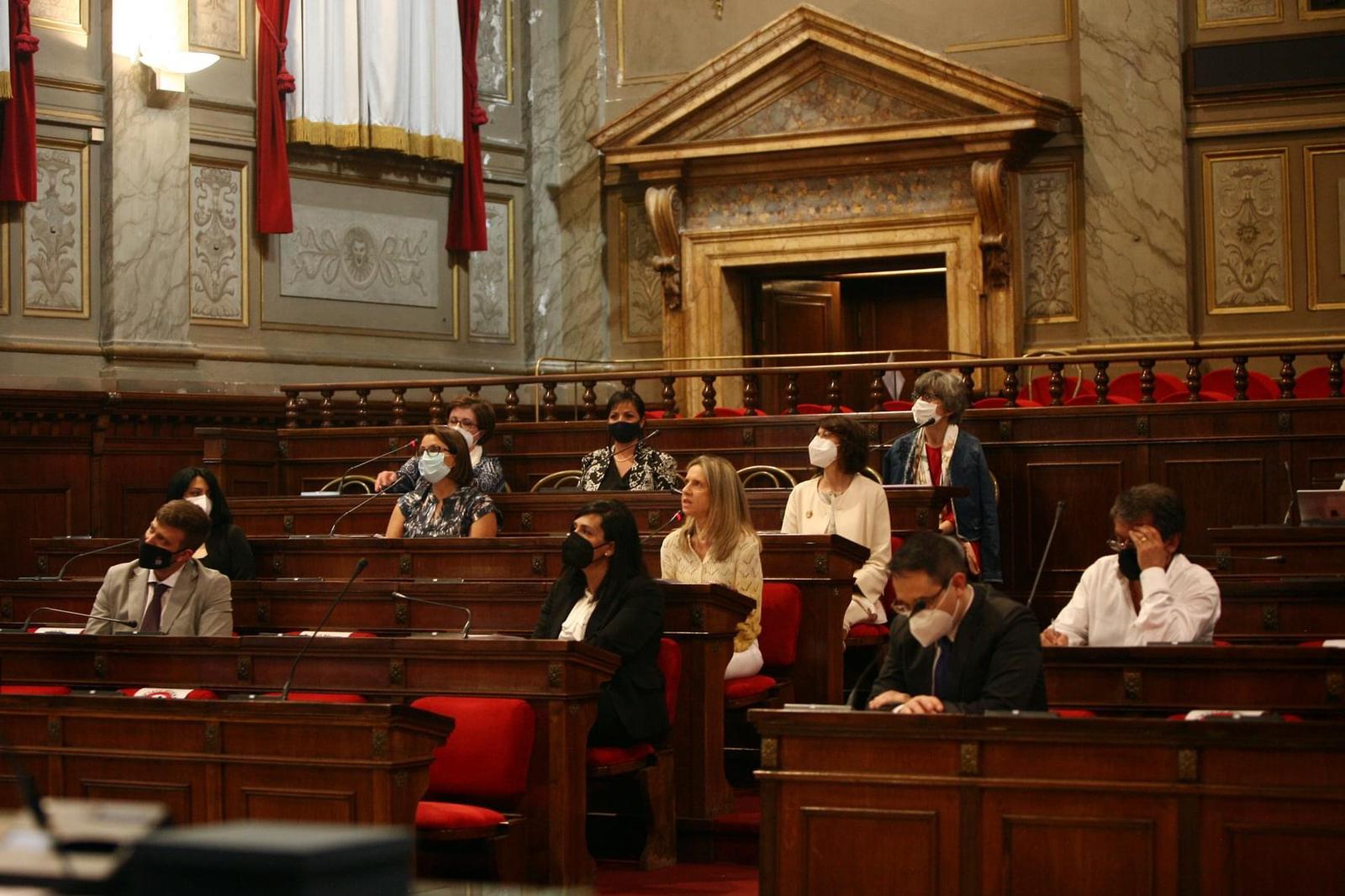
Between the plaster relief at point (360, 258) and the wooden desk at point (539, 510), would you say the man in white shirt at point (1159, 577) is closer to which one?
the wooden desk at point (539, 510)

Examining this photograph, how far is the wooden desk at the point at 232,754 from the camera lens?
165 inches

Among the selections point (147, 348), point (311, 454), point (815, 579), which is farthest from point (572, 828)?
point (147, 348)

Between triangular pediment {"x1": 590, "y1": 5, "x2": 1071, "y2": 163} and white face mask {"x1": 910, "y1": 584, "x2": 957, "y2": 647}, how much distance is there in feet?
24.0

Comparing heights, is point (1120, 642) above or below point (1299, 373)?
below

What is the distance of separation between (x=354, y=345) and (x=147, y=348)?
1.53 metres

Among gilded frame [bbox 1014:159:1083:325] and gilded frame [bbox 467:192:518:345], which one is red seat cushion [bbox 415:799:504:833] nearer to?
gilded frame [bbox 1014:159:1083:325]

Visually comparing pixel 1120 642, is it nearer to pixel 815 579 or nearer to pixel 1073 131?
pixel 815 579

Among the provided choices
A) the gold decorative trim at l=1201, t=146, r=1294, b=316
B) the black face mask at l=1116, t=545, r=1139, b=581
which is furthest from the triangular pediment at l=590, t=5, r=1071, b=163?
the black face mask at l=1116, t=545, r=1139, b=581

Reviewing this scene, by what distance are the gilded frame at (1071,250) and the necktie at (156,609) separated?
6.91m

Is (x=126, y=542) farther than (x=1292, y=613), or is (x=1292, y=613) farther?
(x=126, y=542)

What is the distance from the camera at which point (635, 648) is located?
16.3ft

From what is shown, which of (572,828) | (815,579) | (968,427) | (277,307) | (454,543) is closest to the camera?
(572,828)

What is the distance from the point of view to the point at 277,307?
11.0 meters

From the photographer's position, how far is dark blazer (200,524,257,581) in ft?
21.3
